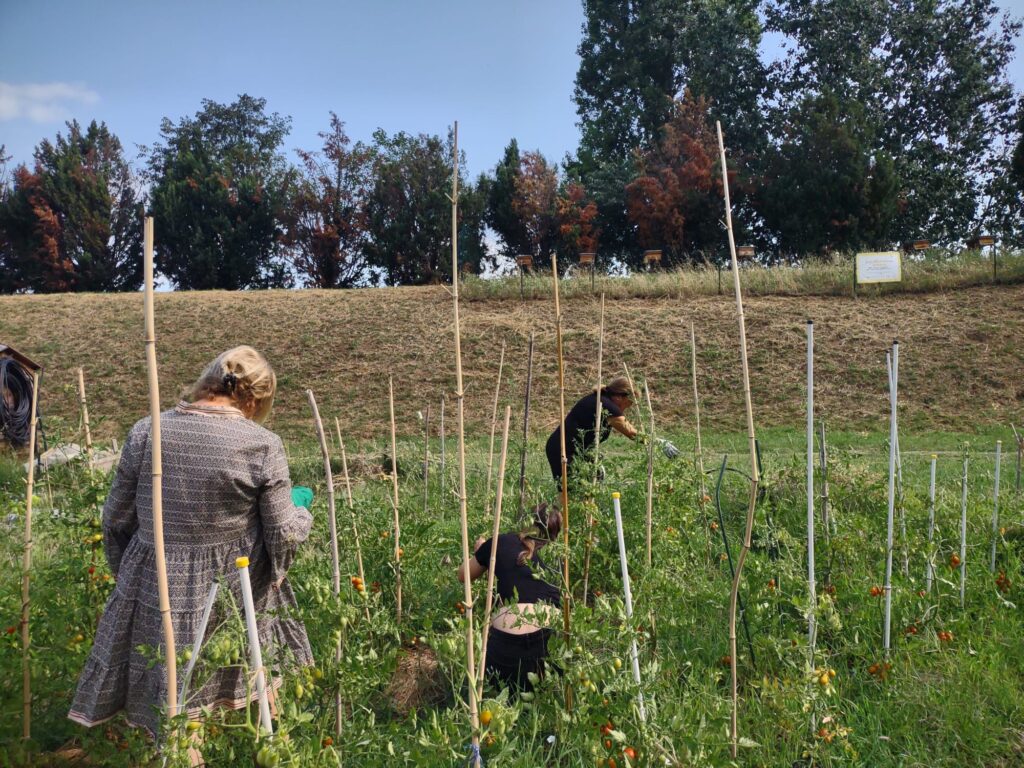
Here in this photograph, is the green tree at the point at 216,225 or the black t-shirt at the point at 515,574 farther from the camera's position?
the green tree at the point at 216,225

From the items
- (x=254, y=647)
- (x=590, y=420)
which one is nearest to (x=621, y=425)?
(x=590, y=420)

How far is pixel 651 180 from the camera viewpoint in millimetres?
20703

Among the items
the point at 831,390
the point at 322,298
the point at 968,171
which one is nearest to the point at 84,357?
the point at 322,298

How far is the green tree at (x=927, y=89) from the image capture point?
21500 mm

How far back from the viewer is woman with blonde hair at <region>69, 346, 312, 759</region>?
1839 millimetres

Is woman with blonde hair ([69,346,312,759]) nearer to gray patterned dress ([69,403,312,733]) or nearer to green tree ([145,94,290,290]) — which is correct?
gray patterned dress ([69,403,312,733])

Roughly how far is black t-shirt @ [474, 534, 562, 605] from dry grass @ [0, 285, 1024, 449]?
7359mm

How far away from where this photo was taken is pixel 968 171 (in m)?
22.1

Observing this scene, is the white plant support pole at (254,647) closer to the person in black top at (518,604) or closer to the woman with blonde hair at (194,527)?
the woman with blonde hair at (194,527)

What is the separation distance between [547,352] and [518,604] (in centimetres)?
1103

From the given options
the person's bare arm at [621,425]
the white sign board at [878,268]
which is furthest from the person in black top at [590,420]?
the white sign board at [878,268]

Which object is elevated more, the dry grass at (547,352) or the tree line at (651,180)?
the tree line at (651,180)

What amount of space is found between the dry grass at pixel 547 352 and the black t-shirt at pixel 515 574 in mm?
7359

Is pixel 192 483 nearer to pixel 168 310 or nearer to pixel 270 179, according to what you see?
pixel 168 310
